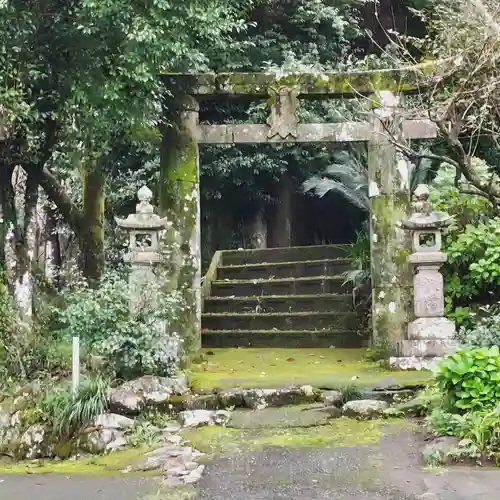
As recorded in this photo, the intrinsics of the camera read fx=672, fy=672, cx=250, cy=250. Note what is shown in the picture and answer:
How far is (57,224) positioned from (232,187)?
4.29 meters

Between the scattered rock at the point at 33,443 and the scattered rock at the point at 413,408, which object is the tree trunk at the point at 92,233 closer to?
the scattered rock at the point at 33,443

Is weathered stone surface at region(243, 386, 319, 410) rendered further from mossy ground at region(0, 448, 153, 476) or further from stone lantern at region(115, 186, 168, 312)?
stone lantern at region(115, 186, 168, 312)

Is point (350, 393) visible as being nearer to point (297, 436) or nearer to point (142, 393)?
point (297, 436)

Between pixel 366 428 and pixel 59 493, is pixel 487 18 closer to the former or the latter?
pixel 366 428

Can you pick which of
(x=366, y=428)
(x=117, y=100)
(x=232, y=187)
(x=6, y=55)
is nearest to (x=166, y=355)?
(x=366, y=428)

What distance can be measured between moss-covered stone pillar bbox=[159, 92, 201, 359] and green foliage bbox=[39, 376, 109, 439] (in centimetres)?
256

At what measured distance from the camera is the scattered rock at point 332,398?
7355 millimetres

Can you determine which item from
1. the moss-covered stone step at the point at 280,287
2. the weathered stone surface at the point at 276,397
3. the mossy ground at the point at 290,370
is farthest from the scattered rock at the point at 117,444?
the moss-covered stone step at the point at 280,287

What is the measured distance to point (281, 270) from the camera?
44.9ft

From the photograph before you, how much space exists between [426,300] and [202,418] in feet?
11.5

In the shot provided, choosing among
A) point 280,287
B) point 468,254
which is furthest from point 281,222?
point 468,254

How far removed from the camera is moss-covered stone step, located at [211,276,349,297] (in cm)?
1258

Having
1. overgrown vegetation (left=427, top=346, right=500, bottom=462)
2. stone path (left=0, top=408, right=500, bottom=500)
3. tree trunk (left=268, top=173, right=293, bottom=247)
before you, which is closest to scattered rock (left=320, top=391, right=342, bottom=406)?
stone path (left=0, top=408, right=500, bottom=500)

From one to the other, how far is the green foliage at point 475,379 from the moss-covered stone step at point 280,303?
5713 mm
